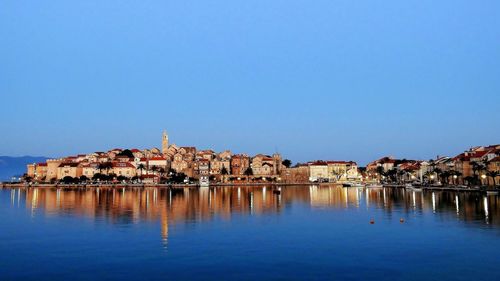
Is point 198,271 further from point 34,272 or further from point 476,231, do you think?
point 476,231

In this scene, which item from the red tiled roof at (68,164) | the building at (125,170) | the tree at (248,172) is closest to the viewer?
the building at (125,170)

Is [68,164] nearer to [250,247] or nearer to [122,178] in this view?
[122,178]

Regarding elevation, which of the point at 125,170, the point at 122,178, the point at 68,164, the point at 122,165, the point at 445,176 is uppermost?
the point at 68,164

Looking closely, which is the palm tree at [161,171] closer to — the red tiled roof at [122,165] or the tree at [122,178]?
the red tiled roof at [122,165]

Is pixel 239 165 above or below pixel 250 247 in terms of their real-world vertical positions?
above

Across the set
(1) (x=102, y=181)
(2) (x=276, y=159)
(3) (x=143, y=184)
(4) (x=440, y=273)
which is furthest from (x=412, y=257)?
(2) (x=276, y=159)

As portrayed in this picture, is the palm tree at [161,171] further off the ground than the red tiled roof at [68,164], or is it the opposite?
the red tiled roof at [68,164]

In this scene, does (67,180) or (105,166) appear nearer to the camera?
(67,180)

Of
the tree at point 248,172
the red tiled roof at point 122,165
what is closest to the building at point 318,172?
the tree at point 248,172

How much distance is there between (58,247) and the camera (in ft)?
63.1

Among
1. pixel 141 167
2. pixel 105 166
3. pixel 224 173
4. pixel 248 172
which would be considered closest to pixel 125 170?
pixel 105 166

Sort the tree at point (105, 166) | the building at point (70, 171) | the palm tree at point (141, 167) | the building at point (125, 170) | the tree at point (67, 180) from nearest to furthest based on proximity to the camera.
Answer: the tree at point (67, 180) → the palm tree at point (141, 167) → the tree at point (105, 166) → the building at point (125, 170) → the building at point (70, 171)

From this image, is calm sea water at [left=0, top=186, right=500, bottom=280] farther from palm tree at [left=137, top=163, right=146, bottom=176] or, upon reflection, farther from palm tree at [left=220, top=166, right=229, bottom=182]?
palm tree at [left=220, top=166, right=229, bottom=182]

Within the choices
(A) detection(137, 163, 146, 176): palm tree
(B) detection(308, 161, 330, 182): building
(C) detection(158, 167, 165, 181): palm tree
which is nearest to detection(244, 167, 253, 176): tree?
(B) detection(308, 161, 330, 182): building
